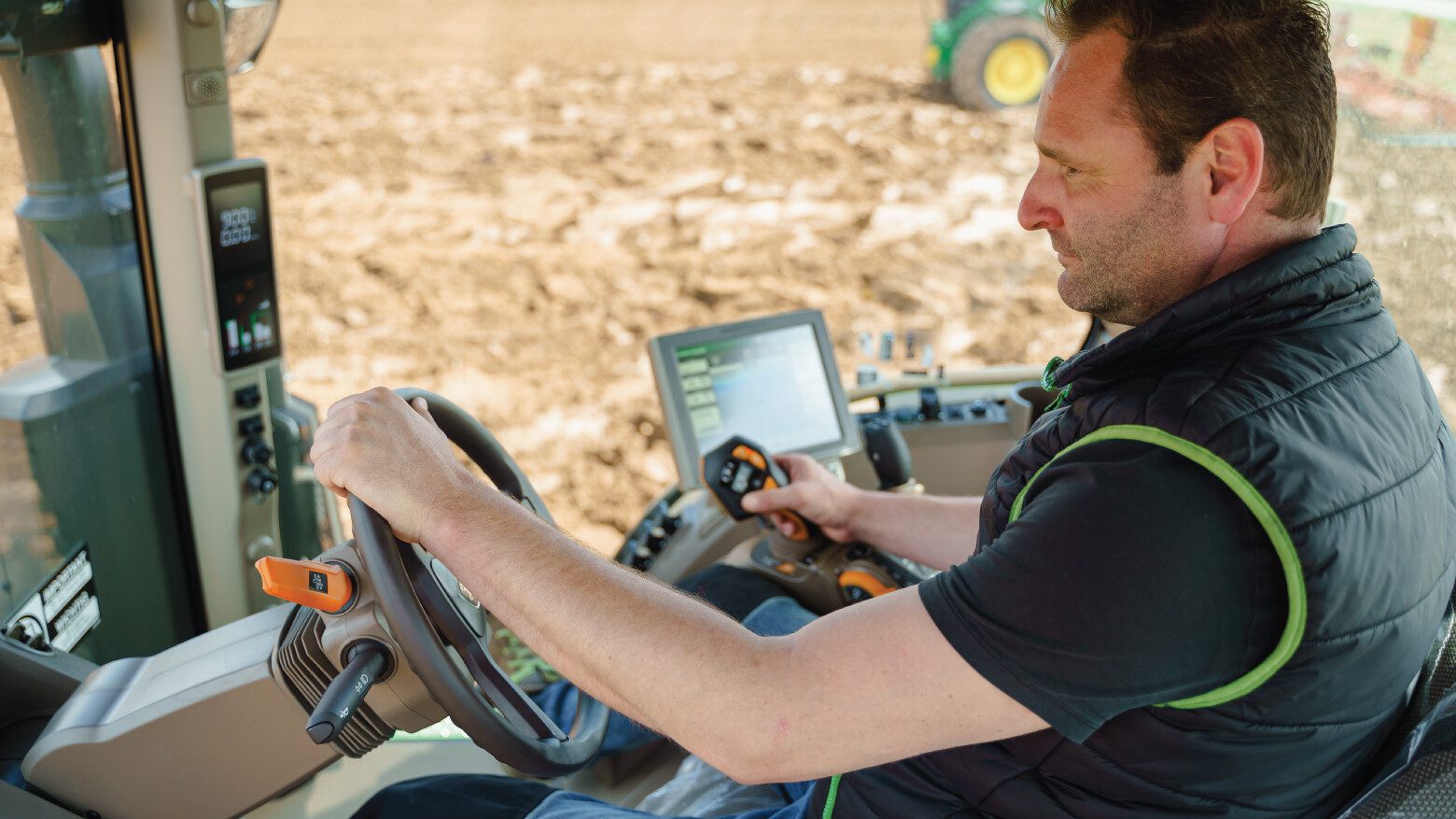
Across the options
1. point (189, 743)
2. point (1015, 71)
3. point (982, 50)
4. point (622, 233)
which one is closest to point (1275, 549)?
point (189, 743)

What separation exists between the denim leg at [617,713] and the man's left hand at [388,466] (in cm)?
81

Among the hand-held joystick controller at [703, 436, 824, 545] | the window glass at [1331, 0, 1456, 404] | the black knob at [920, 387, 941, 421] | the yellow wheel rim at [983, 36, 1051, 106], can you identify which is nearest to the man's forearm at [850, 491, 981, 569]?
the hand-held joystick controller at [703, 436, 824, 545]

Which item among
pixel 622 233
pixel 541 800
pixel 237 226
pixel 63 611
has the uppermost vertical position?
pixel 237 226

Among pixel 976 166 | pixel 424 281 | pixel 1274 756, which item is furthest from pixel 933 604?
pixel 976 166

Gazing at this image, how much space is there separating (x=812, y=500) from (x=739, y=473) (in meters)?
0.16

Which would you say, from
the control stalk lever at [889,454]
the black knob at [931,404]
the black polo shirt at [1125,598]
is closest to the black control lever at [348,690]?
the black polo shirt at [1125,598]

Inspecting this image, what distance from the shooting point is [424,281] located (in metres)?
6.94

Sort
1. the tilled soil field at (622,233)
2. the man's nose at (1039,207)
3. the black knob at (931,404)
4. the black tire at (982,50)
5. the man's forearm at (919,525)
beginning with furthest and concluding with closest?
the black tire at (982,50), the tilled soil field at (622,233), the black knob at (931,404), the man's forearm at (919,525), the man's nose at (1039,207)

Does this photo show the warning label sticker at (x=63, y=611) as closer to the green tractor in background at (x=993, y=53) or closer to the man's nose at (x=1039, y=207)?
the man's nose at (x=1039, y=207)

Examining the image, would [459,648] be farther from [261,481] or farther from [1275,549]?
[261,481]

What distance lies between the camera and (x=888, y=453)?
2928mm

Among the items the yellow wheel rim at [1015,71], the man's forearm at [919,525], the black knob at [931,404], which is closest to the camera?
the man's forearm at [919,525]

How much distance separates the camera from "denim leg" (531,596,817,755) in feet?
7.32

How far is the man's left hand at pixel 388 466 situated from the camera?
1438 mm
